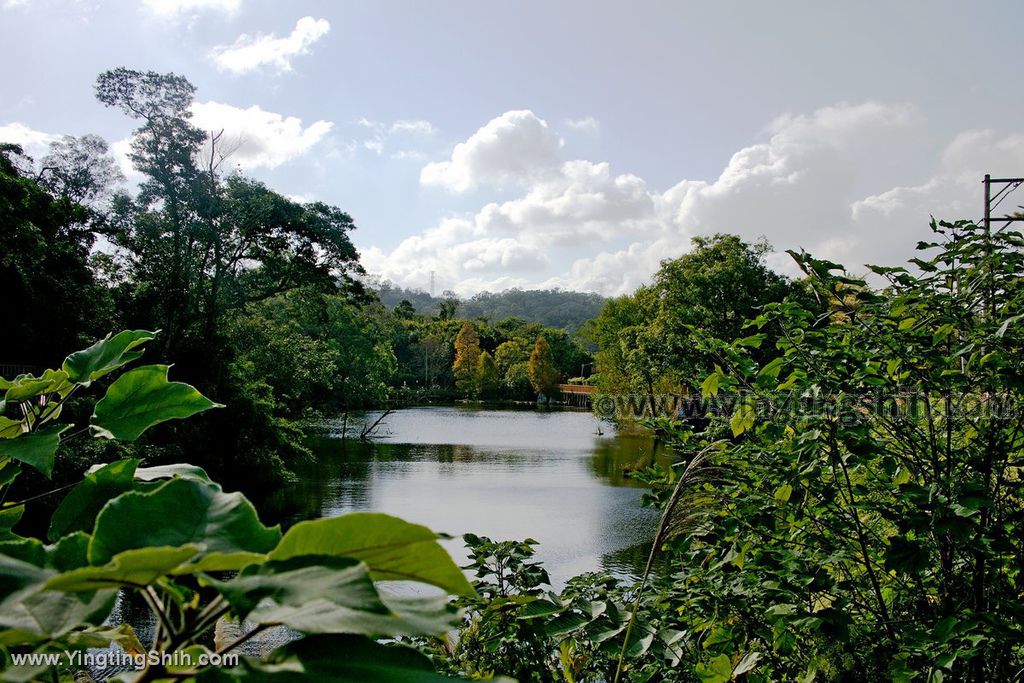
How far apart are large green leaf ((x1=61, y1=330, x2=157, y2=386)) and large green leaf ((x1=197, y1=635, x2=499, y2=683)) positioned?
1.35 ft

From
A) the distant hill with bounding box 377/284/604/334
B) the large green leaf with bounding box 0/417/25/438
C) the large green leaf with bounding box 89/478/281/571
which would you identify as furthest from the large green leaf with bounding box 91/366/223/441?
the distant hill with bounding box 377/284/604/334

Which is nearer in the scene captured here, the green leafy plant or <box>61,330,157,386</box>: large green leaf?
the green leafy plant

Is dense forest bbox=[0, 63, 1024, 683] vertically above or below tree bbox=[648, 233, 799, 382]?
below

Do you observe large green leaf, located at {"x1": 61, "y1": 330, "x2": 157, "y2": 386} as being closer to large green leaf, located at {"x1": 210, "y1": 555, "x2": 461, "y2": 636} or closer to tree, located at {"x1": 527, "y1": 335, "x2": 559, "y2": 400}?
large green leaf, located at {"x1": 210, "y1": 555, "x2": 461, "y2": 636}

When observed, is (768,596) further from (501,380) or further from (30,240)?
(501,380)

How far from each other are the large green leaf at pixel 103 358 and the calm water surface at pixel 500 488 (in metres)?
5.86

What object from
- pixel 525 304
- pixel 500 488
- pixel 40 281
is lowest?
pixel 500 488

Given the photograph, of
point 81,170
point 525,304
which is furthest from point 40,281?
point 525,304

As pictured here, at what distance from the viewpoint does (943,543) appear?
1932 millimetres

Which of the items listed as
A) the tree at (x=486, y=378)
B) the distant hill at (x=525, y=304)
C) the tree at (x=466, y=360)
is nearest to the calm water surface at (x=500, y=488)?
the tree at (x=486, y=378)

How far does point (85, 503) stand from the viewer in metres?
0.51

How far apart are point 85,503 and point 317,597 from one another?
0.37m

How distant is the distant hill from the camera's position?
12738cm

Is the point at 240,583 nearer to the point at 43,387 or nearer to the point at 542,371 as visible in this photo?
the point at 43,387
